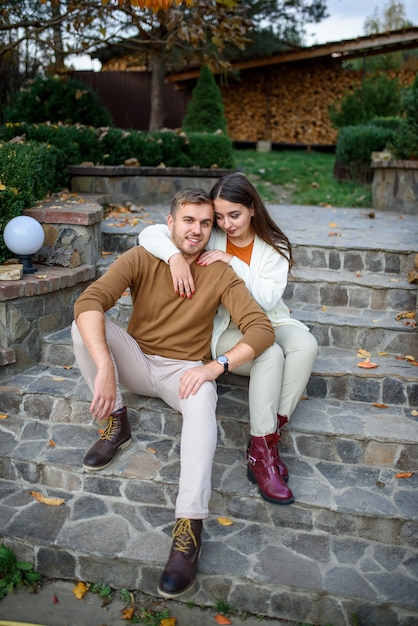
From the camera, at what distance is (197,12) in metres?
5.75

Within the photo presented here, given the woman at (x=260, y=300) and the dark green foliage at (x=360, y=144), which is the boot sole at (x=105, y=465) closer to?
the woman at (x=260, y=300)

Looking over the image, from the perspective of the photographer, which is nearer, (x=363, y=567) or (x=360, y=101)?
(x=363, y=567)

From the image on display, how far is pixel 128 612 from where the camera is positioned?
2.22 meters

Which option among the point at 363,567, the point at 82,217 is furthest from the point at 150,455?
the point at 82,217

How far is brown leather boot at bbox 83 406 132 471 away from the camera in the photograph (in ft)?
8.77

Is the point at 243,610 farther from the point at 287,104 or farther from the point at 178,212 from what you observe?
the point at 287,104

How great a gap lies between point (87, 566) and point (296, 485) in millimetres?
1001

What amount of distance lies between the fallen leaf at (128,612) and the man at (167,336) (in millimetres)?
641

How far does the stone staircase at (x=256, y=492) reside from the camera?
88.7 inches

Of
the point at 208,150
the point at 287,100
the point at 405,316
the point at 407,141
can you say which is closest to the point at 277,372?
the point at 405,316

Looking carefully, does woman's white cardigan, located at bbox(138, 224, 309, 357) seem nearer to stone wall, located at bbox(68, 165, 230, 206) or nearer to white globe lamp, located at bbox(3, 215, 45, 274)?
white globe lamp, located at bbox(3, 215, 45, 274)

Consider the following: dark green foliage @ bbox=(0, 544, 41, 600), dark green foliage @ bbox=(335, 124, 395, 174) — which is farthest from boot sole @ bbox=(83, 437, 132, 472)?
dark green foliage @ bbox=(335, 124, 395, 174)

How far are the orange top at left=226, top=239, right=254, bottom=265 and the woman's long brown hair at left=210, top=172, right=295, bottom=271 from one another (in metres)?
Result: 0.10

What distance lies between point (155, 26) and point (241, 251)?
5.66 m
